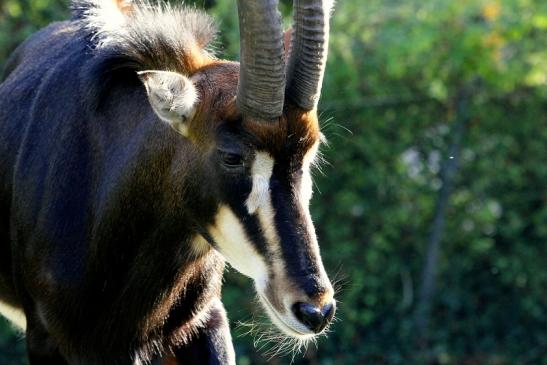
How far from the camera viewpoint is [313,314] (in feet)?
14.9

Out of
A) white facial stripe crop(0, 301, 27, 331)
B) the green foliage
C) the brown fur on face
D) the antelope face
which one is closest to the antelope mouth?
the antelope face

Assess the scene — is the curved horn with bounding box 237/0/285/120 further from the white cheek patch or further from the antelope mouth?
the antelope mouth

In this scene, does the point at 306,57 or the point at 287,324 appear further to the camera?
the point at 306,57

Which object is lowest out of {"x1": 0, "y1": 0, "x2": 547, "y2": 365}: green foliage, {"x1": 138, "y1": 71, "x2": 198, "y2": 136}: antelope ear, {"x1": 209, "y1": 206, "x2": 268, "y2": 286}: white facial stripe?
{"x1": 0, "y1": 0, "x2": 547, "y2": 365}: green foliage

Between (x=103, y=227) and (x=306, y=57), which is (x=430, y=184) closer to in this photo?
(x=103, y=227)

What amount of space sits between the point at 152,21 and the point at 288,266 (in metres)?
1.54

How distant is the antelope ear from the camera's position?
4801 mm

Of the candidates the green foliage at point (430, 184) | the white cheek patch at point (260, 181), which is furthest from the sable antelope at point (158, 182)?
the green foliage at point (430, 184)

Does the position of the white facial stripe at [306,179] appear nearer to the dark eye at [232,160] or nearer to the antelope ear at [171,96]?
the dark eye at [232,160]

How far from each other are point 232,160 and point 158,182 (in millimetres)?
543

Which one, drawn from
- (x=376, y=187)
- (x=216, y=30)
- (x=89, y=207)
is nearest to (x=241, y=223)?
(x=89, y=207)

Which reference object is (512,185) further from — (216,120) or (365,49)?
(216,120)

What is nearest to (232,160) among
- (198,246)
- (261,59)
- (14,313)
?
(261,59)

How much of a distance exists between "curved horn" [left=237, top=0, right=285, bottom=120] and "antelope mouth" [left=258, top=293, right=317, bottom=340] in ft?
2.65
